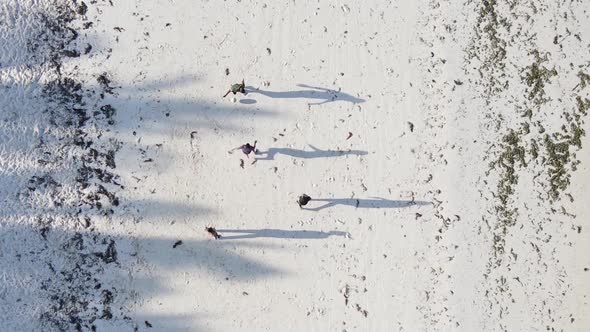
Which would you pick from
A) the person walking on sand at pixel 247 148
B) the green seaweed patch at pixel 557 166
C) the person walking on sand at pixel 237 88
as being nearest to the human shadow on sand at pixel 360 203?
the person walking on sand at pixel 247 148

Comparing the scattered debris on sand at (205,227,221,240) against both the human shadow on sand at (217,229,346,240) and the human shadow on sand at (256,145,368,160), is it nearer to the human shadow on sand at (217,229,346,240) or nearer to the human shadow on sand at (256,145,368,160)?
the human shadow on sand at (217,229,346,240)

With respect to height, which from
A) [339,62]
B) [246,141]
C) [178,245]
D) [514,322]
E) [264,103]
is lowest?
[514,322]

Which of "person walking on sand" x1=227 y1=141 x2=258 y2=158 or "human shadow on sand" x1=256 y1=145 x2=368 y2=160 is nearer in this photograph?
"person walking on sand" x1=227 y1=141 x2=258 y2=158

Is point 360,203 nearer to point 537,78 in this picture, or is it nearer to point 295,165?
point 295,165

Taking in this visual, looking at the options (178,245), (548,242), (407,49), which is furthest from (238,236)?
(548,242)

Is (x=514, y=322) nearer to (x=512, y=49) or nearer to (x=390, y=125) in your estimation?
(x=390, y=125)

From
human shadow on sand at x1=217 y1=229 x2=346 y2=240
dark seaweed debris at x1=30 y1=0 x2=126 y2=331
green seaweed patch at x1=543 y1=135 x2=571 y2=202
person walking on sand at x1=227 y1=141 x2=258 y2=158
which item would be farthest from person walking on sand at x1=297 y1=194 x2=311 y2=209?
green seaweed patch at x1=543 y1=135 x2=571 y2=202

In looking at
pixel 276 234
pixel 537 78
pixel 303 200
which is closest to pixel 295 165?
pixel 303 200
